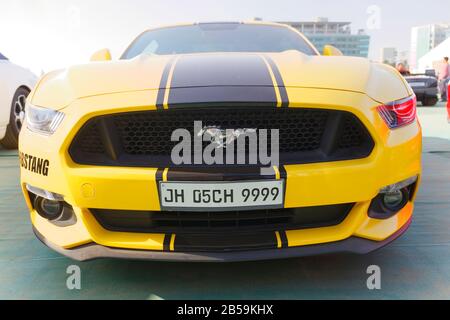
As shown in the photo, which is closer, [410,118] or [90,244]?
[90,244]

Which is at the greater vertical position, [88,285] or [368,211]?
[368,211]

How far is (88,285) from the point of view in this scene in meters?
1.74

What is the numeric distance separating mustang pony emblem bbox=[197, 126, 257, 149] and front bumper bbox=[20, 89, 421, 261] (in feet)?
0.72

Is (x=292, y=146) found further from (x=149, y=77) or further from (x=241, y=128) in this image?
(x=149, y=77)

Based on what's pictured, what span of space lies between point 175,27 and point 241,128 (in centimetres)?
187

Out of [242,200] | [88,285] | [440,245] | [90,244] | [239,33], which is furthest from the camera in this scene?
[239,33]

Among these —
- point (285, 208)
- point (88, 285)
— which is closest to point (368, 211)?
point (285, 208)

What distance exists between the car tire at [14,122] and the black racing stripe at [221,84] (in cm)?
358

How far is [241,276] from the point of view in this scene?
1785 mm

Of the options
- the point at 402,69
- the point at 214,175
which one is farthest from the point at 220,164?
the point at 402,69

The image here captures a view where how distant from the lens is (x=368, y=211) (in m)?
1.62

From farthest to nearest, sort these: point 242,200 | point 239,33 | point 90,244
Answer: point 239,33 → point 90,244 → point 242,200

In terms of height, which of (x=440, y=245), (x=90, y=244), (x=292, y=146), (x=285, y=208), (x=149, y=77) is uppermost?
(x=149, y=77)

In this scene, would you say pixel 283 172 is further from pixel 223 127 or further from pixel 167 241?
pixel 167 241
